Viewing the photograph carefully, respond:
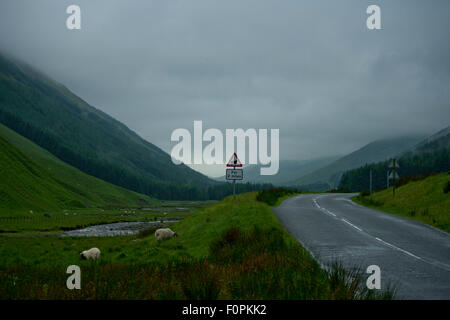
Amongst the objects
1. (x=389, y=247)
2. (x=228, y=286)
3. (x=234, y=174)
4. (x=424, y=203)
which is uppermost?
(x=234, y=174)

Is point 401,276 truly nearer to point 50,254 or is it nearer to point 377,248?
point 377,248

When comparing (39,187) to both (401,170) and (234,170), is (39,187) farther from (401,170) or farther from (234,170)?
(401,170)

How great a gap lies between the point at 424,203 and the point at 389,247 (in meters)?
15.8

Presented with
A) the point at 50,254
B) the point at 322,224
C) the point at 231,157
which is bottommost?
the point at 50,254

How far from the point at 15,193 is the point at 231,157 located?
281 ft

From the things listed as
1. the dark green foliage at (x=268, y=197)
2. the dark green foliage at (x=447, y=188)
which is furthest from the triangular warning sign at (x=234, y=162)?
the dark green foliage at (x=447, y=188)

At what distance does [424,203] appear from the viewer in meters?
26.8

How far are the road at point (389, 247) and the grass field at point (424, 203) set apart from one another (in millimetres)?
1434

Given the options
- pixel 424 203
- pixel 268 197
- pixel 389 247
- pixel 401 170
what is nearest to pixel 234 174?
pixel 389 247

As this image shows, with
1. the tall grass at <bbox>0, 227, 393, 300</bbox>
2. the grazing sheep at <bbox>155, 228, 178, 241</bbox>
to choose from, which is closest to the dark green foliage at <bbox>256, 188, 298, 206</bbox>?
the grazing sheep at <bbox>155, 228, 178, 241</bbox>

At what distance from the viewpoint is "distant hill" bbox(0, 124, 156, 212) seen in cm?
9025
